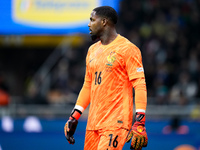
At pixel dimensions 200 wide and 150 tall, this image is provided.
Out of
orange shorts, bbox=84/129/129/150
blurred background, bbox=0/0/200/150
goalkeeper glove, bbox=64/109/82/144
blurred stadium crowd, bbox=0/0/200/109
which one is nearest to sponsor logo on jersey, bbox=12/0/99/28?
blurred background, bbox=0/0/200/150

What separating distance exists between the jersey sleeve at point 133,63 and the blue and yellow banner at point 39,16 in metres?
9.11

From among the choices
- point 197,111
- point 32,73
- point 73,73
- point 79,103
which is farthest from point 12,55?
point 79,103

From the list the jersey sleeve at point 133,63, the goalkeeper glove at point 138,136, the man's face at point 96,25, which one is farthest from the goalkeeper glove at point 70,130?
the man's face at point 96,25

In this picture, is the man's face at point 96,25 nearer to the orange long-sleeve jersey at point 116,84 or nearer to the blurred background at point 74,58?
the orange long-sleeve jersey at point 116,84

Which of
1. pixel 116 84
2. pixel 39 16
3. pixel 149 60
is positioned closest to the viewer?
pixel 116 84

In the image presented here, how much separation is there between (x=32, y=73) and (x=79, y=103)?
42.5 feet

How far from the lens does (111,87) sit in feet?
16.3

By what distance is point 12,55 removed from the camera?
17.7m

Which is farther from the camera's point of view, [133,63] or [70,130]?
[70,130]

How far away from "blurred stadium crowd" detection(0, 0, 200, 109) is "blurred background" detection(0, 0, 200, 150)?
0.10 ft

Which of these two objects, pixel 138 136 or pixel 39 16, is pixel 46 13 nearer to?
pixel 39 16

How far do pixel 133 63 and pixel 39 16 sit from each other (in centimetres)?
964

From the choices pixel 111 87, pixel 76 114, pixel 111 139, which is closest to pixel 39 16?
pixel 76 114

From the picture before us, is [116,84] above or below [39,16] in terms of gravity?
below
